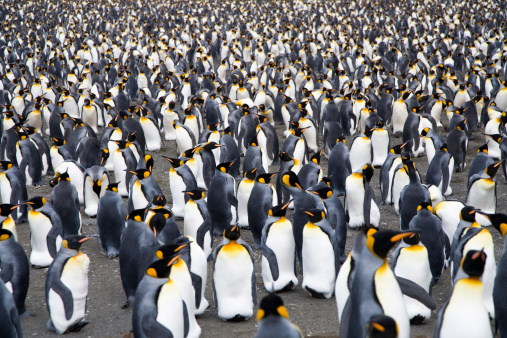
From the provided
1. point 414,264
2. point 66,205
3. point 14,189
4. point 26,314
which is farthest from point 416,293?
point 14,189

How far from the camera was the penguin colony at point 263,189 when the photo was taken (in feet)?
11.8

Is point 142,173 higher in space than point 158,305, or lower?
higher

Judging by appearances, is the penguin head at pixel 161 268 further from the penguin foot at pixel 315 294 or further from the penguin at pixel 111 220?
the penguin at pixel 111 220

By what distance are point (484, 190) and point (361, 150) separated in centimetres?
218

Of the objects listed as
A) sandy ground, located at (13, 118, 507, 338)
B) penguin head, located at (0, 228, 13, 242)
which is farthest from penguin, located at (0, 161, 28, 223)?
penguin head, located at (0, 228, 13, 242)

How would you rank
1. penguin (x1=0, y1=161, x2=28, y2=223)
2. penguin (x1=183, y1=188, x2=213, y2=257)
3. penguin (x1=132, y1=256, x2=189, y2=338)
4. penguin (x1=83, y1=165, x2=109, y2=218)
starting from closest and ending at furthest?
penguin (x1=132, y1=256, x2=189, y2=338), penguin (x1=183, y1=188, x2=213, y2=257), penguin (x1=0, y1=161, x2=28, y2=223), penguin (x1=83, y1=165, x2=109, y2=218)

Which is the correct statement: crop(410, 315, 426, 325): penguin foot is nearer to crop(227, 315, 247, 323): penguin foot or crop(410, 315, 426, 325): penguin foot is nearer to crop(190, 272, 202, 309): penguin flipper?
crop(227, 315, 247, 323): penguin foot

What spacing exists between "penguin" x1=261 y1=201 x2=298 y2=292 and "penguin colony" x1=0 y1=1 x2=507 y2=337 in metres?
0.01

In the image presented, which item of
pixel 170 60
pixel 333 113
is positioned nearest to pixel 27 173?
pixel 333 113

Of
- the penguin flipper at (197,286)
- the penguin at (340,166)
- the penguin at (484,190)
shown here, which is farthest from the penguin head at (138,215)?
the penguin at (484,190)

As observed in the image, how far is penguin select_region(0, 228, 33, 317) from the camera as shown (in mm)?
4363

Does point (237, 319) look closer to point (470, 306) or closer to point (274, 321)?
point (274, 321)

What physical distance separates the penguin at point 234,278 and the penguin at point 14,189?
11.3 feet

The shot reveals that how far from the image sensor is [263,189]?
5730 millimetres
